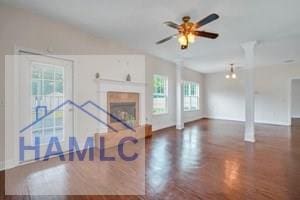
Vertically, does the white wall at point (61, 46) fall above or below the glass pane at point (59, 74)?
above

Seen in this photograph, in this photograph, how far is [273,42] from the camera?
5270mm

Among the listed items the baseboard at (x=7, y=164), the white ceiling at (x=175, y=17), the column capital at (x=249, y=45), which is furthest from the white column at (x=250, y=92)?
the baseboard at (x=7, y=164)

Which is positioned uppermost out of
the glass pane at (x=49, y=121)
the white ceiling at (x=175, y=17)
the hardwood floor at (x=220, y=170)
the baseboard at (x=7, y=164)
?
the white ceiling at (x=175, y=17)

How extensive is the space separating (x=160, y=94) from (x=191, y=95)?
3.22 m

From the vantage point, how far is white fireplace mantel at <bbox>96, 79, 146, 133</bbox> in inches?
191

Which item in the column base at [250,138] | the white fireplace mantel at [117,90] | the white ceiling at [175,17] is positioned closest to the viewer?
the white ceiling at [175,17]

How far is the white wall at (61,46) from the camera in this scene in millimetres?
3273

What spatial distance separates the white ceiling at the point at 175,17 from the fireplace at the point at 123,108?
152 cm

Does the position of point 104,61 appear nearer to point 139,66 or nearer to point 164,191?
point 139,66

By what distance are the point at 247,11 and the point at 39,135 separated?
179 inches

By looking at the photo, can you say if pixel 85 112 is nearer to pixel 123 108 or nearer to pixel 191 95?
pixel 123 108

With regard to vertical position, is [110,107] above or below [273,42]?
below

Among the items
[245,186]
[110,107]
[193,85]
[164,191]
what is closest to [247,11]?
[245,186]

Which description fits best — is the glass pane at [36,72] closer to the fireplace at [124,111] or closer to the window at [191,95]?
the fireplace at [124,111]
